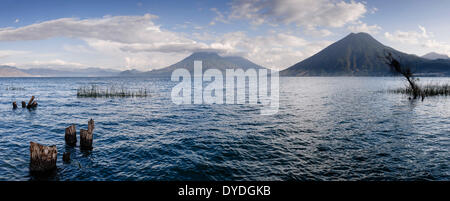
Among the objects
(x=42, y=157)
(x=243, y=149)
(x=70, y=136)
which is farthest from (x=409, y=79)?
(x=42, y=157)

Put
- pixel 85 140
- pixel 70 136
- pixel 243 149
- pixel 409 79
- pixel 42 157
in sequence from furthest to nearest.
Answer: pixel 409 79 < pixel 70 136 < pixel 243 149 < pixel 85 140 < pixel 42 157

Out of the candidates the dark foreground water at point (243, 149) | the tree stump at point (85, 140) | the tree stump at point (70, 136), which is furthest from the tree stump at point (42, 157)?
the tree stump at point (70, 136)

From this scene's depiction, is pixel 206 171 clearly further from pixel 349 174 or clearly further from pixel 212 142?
pixel 349 174

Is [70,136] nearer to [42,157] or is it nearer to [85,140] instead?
[85,140]

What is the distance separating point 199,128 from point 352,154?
13.9m

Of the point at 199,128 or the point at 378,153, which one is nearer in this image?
the point at 378,153

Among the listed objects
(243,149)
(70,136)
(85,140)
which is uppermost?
(70,136)

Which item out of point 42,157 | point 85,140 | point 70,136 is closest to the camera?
point 42,157

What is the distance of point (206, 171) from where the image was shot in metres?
12.2

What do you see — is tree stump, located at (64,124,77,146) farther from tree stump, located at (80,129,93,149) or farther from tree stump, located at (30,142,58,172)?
tree stump, located at (30,142,58,172)

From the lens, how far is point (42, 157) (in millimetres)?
11414

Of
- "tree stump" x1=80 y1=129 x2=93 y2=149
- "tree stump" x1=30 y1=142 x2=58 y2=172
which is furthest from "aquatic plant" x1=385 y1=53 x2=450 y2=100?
"tree stump" x1=30 y1=142 x2=58 y2=172
